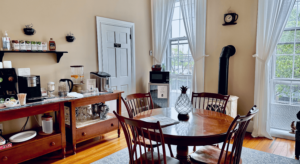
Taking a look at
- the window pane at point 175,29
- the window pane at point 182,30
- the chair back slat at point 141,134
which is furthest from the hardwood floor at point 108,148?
the window pane at point 175,29

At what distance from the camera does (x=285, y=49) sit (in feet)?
10.7

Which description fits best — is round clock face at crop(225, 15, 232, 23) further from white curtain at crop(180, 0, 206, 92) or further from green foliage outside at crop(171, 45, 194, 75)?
green foliage outside at crop(171, 45, 194, 75)

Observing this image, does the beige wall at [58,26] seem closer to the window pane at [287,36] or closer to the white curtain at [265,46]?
the white curtain at [265,46]

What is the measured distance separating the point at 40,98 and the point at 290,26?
12.7ft

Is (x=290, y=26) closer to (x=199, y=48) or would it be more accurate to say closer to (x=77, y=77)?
(x=199, y=48)

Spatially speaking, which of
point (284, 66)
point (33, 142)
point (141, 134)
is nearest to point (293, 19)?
point (284, 66)

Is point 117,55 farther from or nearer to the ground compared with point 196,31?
nearer to the ground

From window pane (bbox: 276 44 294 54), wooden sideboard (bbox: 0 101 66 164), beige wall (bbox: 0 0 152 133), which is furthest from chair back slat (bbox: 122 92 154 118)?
window pane (bbox: 276 44 294 54)

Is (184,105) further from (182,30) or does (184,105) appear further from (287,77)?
(182,30)

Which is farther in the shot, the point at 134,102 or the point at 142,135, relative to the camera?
the point at 134,102

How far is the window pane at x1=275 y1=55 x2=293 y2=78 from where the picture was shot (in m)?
3.25

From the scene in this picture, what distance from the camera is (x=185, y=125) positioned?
1.86 m

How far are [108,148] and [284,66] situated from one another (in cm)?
311

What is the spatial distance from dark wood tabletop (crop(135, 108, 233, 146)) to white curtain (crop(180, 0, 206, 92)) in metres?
1.96
